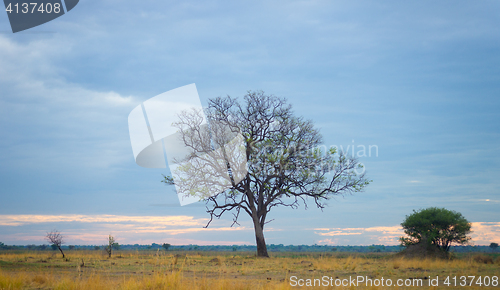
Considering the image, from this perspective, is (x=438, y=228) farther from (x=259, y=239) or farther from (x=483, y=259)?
(x=259, y=239)

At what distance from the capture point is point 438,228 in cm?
2788

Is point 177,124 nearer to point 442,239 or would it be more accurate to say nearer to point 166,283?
point 166,283

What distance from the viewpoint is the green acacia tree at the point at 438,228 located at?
26938 mm

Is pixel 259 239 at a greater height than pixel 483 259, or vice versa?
pixel 259 239

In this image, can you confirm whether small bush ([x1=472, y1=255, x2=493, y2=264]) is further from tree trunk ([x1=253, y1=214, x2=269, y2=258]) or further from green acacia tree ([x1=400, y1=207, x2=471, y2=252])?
tree trunk ([x1=253, y1=214, x2=269, y2=258])

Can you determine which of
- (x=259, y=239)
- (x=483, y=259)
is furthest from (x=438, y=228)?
(x=259, y=239)

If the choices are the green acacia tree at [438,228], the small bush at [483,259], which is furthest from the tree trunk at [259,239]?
the small bush at [483,259]

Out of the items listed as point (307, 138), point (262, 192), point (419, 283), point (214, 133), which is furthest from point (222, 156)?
point (419, 283)

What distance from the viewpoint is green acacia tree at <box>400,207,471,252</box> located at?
26938 mm

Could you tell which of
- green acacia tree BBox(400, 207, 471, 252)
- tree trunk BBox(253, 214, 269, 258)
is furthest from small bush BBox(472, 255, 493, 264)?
tree trunk BBox(253, 214, 269, 258)

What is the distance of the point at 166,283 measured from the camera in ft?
28.6

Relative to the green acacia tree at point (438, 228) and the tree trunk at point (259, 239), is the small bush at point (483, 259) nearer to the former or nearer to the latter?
the green acacia tree at point (438, 228)

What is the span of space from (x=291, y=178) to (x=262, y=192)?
99.3 inches

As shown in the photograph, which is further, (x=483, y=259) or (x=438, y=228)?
(x=438, y=228)
